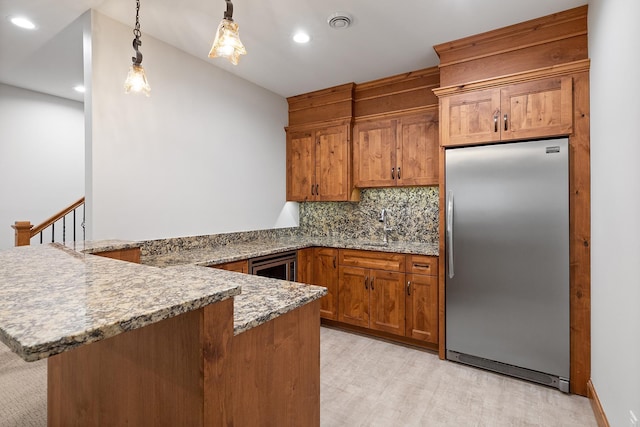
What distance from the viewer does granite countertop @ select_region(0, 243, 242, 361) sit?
22.3 inches

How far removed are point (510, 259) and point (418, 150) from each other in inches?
55.5

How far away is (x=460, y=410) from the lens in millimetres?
2127

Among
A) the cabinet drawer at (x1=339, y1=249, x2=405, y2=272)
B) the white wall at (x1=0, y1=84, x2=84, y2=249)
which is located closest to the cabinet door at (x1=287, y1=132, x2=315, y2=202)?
the cabinet drawer at (x1=339, y1=249, x2=405, y2=272)

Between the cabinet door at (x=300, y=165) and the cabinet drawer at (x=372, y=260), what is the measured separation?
1.01 m

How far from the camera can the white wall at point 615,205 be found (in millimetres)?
1438

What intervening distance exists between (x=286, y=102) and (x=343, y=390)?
11.1 feet

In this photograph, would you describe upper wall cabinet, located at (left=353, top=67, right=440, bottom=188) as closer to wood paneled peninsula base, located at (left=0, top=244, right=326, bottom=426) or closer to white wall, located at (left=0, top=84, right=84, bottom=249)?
wood paneled peninsula base, located at (left=0, top=244, right=326, bottom=426)

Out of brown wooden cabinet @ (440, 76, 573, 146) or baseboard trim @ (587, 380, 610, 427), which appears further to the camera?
brown wooden cabinet @ (440, 76, 573, 146)

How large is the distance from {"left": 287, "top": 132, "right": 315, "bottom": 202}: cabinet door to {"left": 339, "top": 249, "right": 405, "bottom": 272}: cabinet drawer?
3.32 ft

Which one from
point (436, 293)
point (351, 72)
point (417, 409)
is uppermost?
point (351, 72)

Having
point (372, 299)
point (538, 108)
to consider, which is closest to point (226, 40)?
point (538, 108)

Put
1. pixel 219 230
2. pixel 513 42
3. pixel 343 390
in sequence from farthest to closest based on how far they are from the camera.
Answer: pixel 219 230
pixel 513 42
pixel 343 390

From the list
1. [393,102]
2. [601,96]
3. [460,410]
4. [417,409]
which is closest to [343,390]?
[417,409]

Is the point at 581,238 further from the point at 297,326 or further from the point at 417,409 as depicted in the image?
the point at 297,326
